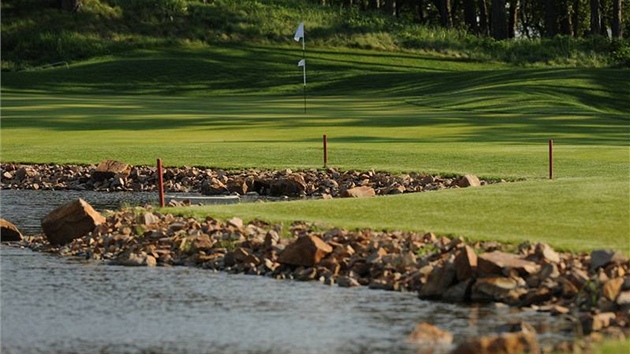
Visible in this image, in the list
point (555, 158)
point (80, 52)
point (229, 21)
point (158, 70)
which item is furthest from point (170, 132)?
point (229, 21)

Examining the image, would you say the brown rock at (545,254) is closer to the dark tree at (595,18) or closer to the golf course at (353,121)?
the golf course at (353,121)

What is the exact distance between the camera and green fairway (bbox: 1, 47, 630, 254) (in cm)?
2469

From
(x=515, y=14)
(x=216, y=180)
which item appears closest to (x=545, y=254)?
(x=216, y=180)

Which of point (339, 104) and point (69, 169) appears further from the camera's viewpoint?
point (339, 104)

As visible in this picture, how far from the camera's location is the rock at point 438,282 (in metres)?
19.8

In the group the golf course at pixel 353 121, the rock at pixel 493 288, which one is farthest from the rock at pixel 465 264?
the golf course at pixel 353 121

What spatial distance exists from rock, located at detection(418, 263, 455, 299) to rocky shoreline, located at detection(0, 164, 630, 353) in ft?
0.04

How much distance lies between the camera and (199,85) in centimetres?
7656

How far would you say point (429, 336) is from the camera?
669 inches

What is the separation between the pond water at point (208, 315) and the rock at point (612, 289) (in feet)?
2.58

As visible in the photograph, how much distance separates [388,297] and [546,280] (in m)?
2.12

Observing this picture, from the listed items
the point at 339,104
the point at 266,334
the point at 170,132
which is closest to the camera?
the point at 266,334

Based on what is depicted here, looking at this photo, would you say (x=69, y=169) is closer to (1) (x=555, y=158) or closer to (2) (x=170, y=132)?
(2) (x=170, y=132)

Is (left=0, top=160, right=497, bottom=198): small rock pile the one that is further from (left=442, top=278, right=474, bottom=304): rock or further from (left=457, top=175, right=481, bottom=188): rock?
(left=442, top=278, right=474, bottom=304): rock
